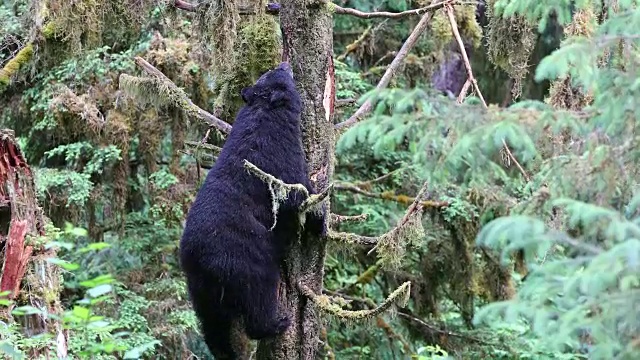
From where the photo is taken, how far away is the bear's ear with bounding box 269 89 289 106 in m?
4.94

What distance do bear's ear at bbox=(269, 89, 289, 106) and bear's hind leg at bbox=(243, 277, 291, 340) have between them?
108 centimetres

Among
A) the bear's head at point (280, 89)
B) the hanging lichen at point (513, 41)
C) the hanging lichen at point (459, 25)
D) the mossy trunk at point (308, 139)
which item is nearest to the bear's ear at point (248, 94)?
the bear's head at point (280, 89)

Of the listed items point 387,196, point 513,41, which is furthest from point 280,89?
point 387,196

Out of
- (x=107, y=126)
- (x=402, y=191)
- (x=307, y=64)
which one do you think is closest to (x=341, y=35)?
(x=402, y=191)

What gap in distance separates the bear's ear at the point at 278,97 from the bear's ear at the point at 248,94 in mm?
324

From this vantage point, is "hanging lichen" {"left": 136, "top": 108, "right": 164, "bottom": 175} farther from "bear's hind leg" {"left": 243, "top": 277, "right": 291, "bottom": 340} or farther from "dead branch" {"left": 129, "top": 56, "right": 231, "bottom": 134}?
"bear's hind leg" {"left": 243, "top": 277, "right": 291, "bottom": 340}

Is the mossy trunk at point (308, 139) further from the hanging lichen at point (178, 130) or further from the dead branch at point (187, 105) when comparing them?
the hanging lichen at point (178, 130)

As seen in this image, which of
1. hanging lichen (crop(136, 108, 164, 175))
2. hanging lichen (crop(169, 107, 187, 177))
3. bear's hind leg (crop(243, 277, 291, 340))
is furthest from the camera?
hanging lichen (crop(136, 108, 164, 175))

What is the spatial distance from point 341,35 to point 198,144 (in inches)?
175

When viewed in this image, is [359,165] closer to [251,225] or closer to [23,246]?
[251,225]

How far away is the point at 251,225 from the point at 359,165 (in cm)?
383

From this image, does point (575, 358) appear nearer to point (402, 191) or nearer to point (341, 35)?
point (402, 191)

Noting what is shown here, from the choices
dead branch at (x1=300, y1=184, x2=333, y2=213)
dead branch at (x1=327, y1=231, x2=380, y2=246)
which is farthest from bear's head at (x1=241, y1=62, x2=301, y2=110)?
dead branch at (x1=327, y1=231, x2=380, y2=246)

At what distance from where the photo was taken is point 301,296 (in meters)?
4.90
